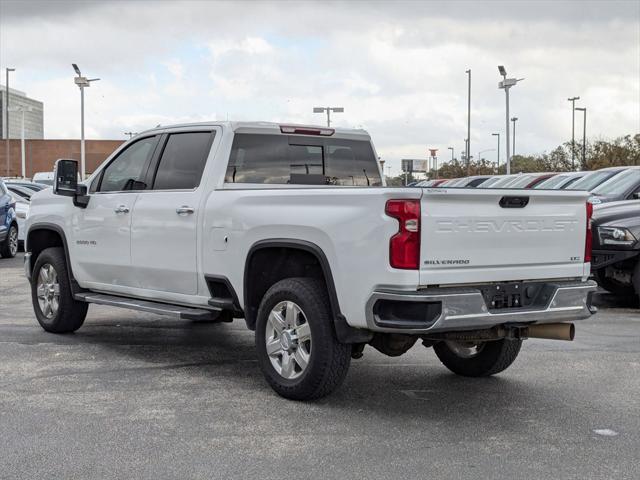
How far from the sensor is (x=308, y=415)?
5988 millimetres

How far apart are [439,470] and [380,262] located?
137cm

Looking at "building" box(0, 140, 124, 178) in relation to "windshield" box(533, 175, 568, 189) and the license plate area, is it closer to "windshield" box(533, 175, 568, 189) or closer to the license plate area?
"windshield" box(533, 175, 568, 189)

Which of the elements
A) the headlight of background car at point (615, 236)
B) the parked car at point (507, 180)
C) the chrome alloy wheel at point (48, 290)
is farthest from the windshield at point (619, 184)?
the parked car at point (507, 180)

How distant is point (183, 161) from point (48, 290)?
248cm

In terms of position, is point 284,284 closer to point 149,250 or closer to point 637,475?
point 149,250

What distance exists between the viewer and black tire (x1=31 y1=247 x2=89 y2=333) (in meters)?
8.97

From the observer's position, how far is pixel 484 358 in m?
7.17

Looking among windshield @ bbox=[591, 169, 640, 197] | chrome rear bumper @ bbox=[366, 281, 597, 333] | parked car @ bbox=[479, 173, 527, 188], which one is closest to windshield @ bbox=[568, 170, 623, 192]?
windshield @ bbox=[591, 169, 640, 197]

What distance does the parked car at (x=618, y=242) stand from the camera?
36.0 feet

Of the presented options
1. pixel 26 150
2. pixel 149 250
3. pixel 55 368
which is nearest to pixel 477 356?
pixel 149 250

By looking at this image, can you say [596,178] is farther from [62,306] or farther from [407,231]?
[407,231]

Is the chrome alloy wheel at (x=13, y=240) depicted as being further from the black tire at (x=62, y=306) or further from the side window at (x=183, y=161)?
the side window at (x=183, y=161)

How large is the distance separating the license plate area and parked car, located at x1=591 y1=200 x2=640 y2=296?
5.09 metres

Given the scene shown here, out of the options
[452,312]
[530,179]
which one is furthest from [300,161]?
[530,179]
